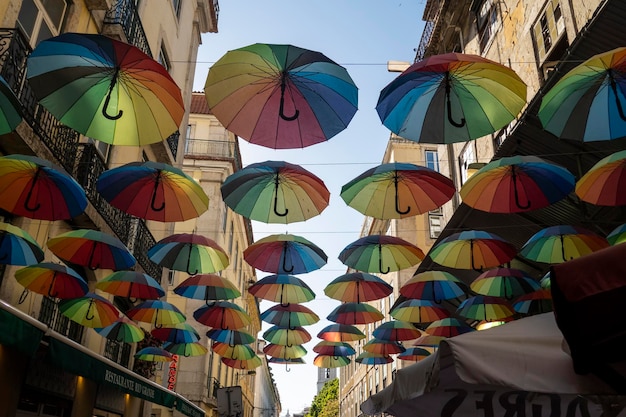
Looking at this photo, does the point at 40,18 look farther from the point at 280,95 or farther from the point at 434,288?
the point at 434,288

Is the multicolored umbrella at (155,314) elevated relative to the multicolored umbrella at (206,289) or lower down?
lower down

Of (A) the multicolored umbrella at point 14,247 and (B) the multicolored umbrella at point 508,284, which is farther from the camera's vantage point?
(B) the multicolored umbrella at point 508,284

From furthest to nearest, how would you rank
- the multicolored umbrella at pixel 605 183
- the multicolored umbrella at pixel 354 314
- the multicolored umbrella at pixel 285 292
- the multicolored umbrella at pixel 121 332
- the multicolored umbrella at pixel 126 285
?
the multicolored umbrella at pixel 354 314 < the multicolored umbrella at pixel 285 292 < the multicolored umbrella at pixel 121 332 < the multicolored umbrella at pixel 126 285 < the multicolored umbrella at pixel 605 183

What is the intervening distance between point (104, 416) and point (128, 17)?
10.4 m

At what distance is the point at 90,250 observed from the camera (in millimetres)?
9883

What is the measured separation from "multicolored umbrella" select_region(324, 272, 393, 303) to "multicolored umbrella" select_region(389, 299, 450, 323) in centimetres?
104

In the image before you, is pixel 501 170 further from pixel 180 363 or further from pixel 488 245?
pixel 180 363

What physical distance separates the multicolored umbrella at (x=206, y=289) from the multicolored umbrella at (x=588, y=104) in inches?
329

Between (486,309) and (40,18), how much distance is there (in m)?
11.3

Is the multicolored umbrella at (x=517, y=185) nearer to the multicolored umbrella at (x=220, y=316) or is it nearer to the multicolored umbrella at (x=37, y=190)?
the multicolored umbrella at (x=37, y=190)

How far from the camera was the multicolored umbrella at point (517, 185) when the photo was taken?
7.86 metres

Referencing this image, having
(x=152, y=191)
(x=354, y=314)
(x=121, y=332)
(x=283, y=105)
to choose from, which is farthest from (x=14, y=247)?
(x=354, y=314)

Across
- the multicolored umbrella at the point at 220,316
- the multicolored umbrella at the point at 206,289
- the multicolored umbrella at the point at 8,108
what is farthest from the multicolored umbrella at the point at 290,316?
the multicolored umbrella at the point at 8,108

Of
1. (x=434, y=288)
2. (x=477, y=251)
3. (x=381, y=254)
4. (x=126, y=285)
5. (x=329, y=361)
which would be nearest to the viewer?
(x=477, y=251)
